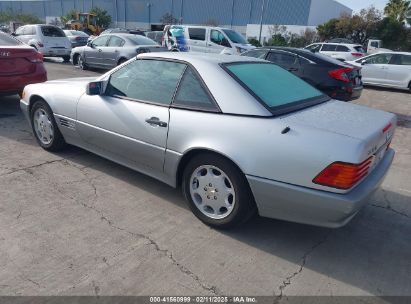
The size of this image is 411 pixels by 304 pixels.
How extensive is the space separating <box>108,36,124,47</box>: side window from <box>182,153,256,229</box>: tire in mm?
10330

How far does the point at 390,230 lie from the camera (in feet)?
10.7

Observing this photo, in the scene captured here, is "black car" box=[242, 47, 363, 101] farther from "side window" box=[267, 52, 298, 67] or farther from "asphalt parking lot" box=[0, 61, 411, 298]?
"asphalt parking lot" box=[0, 61, 411, 298]

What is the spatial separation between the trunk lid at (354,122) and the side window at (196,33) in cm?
1178

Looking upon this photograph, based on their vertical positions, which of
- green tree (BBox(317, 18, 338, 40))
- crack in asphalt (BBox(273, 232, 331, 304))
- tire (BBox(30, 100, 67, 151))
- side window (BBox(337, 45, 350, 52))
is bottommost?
crack in asphalt (BBox(273, 232, 331, 304))

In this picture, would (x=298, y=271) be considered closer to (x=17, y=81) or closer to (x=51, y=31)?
(x=17, y=81)

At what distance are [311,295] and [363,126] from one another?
4.60 ft

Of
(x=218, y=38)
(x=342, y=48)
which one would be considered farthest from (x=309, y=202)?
(x=342, y=48)

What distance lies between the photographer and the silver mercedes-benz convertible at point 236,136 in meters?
2.51

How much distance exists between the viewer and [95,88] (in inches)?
147

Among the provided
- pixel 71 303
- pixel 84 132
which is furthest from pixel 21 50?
pixel 71 303

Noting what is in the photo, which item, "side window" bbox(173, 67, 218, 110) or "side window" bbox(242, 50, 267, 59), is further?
"side window" bbox(242, 50, 267, 59)

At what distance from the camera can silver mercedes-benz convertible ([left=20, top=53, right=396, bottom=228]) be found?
8.24ft

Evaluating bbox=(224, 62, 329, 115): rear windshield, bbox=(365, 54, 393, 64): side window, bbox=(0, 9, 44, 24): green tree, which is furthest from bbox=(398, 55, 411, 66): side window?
bbox=(0, 9, 44, 24): green tree

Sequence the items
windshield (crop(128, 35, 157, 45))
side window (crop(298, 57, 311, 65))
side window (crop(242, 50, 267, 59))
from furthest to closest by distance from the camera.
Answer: windshield (crop(128, 35, 157, 45)) < side window (crop(242, 50, 267, 59)) < side window (crop(298, 57, 311, 65))
